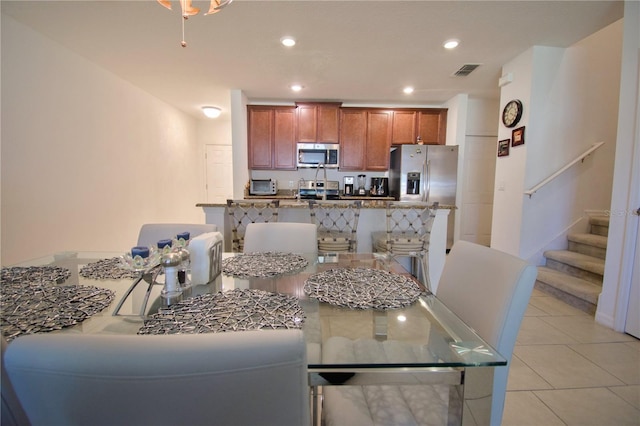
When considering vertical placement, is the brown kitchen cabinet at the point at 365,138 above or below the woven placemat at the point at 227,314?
above

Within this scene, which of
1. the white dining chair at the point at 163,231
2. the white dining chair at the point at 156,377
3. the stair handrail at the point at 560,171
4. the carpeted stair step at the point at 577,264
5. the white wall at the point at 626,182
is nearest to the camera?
the white dining chair at the point at 156,377

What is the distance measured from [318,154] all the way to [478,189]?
2.74m

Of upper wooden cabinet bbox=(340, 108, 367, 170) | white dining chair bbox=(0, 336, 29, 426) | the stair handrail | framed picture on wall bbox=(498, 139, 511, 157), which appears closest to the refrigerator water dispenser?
upper wooden cabinet bbox=(340, 108, 367, 170)

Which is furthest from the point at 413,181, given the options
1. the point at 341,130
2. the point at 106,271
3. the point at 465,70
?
the point at 106,271

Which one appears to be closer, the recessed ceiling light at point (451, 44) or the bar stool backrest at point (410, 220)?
the bar stool backrest at point (410, 220)

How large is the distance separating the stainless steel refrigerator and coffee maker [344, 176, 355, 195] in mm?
959

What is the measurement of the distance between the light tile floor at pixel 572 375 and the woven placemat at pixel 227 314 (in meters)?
1.25

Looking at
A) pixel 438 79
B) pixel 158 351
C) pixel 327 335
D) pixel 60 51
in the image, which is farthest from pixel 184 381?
pixel 438 79

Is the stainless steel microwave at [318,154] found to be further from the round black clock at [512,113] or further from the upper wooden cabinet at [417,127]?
the round black clock at [512,113]

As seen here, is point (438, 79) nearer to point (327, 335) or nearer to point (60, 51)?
point (327, 335)

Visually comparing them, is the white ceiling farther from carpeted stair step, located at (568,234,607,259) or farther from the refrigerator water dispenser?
carpeted stair step, located at (568,234,607,259)

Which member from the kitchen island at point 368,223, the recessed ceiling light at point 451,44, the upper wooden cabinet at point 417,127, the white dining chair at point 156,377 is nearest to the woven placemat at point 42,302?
the white dining chair at point 156,377

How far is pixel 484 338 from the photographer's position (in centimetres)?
88

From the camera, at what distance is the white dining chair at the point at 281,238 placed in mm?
1737
